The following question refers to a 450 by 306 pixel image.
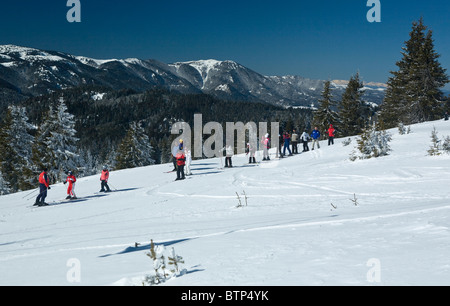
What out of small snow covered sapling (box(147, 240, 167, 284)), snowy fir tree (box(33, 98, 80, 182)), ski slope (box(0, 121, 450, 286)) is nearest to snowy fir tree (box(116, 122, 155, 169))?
snowy fir tree (box(33, 98, 80, 182))

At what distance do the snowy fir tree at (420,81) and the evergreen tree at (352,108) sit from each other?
498 cm

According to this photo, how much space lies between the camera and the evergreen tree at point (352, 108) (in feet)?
136

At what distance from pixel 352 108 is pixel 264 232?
130 ft

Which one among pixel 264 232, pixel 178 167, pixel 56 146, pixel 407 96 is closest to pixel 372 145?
pixel 178 167

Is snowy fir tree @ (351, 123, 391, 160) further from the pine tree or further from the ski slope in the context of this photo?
the pine tree

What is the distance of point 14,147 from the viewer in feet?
125

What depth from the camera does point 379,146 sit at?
16188 millimetres

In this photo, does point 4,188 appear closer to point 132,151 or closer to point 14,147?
point 14,147

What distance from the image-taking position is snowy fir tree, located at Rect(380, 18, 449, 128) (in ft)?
110

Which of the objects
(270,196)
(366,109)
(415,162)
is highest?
(366,109)

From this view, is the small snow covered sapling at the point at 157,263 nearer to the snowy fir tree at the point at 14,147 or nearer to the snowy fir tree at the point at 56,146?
the snowy fir tree at the point at 56,146
